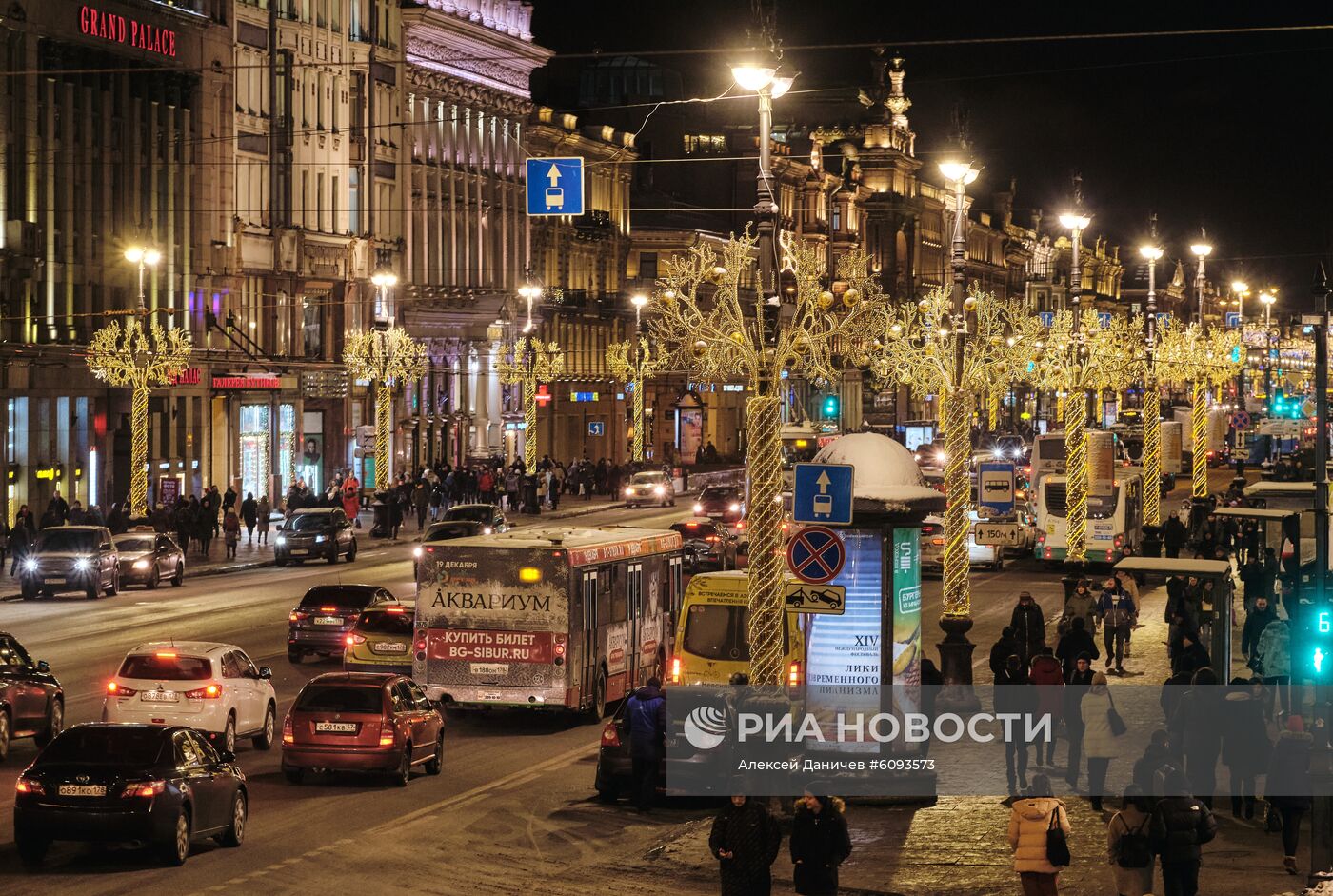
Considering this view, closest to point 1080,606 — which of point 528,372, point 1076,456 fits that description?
point 1076,456

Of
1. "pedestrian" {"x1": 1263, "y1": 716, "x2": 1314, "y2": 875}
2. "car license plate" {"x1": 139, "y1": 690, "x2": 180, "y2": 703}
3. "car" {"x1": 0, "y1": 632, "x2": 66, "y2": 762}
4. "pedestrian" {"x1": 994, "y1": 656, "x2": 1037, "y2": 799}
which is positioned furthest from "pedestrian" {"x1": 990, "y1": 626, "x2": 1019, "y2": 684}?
"car" {"x1": 0, "y1": 632, "x2": 66, "y2": 762}

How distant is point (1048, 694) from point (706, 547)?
27.8m

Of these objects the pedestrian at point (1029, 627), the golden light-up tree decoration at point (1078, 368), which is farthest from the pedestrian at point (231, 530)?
the pedestrian at point (1029, 627)

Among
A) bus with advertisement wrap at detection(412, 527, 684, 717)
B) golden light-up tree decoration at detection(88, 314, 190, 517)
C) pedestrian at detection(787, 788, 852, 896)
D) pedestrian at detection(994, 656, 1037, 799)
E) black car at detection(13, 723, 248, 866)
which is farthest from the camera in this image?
golden light-up tree decoration at detection(88, 314, 190, 517)

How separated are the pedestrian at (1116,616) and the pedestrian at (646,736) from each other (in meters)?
12.1

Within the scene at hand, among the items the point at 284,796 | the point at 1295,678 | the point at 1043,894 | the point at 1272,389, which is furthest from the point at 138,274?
the point at 1272,389

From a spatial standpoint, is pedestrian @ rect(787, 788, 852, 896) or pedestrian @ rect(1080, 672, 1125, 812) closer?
pedestrian @ rect(787, 788, 852, 896)

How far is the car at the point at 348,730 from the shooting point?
75.5 ft

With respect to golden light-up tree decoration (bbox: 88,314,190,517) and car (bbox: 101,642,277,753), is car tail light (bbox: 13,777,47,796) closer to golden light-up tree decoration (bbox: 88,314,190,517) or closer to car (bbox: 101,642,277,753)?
car (bbox: 101,642,277,753)

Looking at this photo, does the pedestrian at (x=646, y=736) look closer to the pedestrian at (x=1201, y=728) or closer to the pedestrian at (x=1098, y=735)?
the pedestrian at (x=1098, y=735)

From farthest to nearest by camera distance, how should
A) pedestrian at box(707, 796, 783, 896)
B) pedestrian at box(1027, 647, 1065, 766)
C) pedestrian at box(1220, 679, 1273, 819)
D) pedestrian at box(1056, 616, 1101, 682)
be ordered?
pedestrian at box(1056, 616, 1101, 682) → pedestrian at box(1027, 647, 1065, 766) → pedestrian at box(1220, 679, 1273, 819) → pedestrian at box(707, 796, 783, 896)

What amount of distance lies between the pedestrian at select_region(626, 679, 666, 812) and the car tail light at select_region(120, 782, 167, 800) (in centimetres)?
581

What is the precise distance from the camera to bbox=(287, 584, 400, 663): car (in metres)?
33.3

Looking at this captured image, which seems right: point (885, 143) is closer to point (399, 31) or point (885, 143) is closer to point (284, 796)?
point (399, 31)
